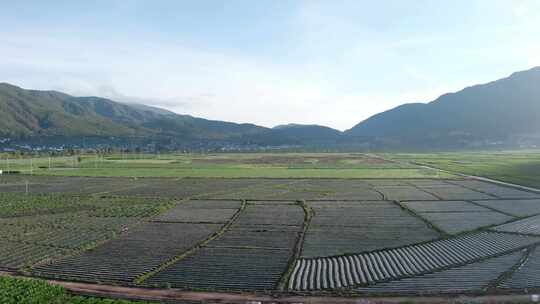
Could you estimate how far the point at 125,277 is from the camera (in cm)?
1992

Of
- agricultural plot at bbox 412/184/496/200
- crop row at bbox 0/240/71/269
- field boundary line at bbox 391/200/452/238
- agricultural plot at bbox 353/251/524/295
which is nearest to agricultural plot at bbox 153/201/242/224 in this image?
crop row at bbox 0/240/71/269

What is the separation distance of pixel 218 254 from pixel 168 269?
333cm

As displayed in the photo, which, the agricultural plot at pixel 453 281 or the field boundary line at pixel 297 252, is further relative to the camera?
the field boundary line at pixel 297 252

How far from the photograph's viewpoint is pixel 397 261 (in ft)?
73.4

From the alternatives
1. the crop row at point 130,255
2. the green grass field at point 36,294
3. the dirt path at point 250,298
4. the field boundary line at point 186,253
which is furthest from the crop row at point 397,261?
the green grass field at point 36,294

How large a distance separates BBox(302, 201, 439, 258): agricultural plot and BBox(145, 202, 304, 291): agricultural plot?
1.43 metres

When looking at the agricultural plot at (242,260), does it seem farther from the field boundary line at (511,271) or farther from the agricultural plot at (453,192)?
the agricultural plot at (453,192)

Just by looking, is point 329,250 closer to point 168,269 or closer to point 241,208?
point 168,269

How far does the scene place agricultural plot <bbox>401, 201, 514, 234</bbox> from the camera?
30953 mm

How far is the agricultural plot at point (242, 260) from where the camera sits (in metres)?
19.3

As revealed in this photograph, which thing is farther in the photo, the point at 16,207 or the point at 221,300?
the point at 16,207

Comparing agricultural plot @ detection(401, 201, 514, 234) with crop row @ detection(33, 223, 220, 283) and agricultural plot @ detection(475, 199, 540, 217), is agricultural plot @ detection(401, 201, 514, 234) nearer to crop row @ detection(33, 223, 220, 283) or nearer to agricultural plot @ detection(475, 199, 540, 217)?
agricultural plot @ detection(475, 199, 540, 217)

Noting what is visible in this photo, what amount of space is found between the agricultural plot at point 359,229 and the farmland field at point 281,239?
0.12 metres

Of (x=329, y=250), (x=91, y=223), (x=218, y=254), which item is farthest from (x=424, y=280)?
(x=91, y=223)
